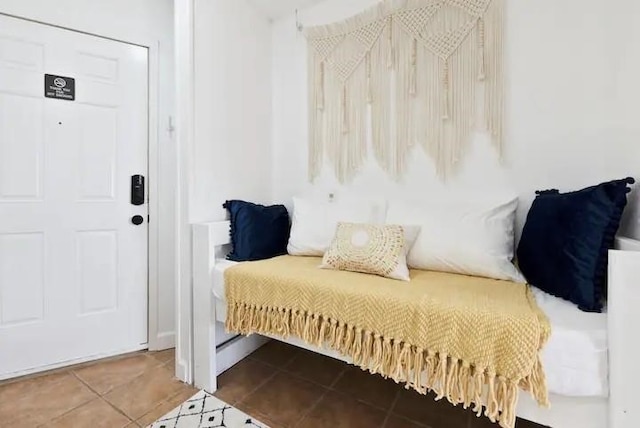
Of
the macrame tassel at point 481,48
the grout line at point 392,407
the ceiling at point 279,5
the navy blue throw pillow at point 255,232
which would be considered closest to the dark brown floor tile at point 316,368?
the grout line at point 392,407

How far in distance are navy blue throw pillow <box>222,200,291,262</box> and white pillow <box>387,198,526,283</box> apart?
788 millimetres

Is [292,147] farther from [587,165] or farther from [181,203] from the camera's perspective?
[587,165]

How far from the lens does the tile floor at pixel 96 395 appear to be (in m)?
1.40

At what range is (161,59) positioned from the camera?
6.85 ft

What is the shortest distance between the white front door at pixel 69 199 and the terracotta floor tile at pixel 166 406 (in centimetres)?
68

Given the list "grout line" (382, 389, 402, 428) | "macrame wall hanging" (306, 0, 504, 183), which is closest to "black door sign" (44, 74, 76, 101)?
"macrame wall hanging" (306, 0, 504, 183)

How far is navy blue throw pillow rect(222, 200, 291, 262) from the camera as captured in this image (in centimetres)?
174

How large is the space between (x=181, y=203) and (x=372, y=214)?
1080mm

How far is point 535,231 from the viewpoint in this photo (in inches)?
51.6

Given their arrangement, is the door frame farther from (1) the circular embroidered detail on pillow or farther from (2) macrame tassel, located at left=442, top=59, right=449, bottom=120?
(2) macrame tassel, located at left=442, top=59, right=449, bottom=120

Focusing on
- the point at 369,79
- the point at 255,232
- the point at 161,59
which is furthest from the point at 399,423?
the point at 161,59

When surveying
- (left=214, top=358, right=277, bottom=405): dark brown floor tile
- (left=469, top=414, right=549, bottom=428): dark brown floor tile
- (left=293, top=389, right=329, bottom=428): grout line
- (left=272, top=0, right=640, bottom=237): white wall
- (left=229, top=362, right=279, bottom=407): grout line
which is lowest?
(left=469, top=414, right=549, bottom=428): dark brown floor tile

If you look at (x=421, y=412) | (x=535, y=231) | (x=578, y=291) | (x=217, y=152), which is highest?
(x=217, y=152)

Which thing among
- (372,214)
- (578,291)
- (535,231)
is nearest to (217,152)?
(372,214)
